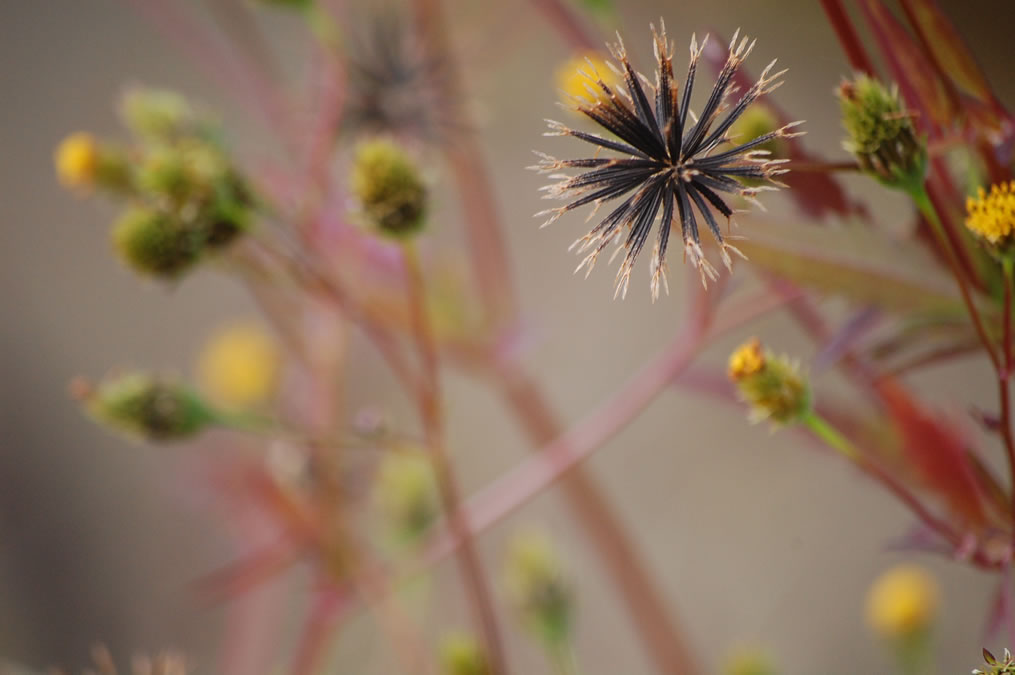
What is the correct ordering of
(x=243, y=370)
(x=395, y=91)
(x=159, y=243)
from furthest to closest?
(x=243, y=370) → (x=395, y=91) → (x=159, y=243)

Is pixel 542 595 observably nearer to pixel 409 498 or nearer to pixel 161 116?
pixel 409 498

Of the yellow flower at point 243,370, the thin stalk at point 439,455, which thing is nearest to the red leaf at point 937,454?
the thin stalk at point 439,455

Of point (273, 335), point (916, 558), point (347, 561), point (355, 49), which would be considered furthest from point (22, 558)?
point (916, 558)

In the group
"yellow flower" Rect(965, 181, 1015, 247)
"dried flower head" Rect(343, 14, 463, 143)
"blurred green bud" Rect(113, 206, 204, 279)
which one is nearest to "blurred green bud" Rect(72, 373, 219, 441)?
"blurred green bud" Rect(113, 206, 204, 279)

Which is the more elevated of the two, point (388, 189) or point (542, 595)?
point (388, 189)

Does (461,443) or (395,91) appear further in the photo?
(461,443)

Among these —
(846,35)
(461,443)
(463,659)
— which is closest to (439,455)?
(463,659)

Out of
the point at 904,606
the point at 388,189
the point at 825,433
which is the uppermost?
the point at 388,189

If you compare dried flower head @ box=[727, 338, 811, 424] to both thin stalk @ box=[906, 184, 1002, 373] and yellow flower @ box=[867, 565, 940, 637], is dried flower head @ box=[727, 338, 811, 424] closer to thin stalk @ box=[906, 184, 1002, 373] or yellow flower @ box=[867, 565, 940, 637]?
thin stalk @ box=[906, 184, 1002, 373]
